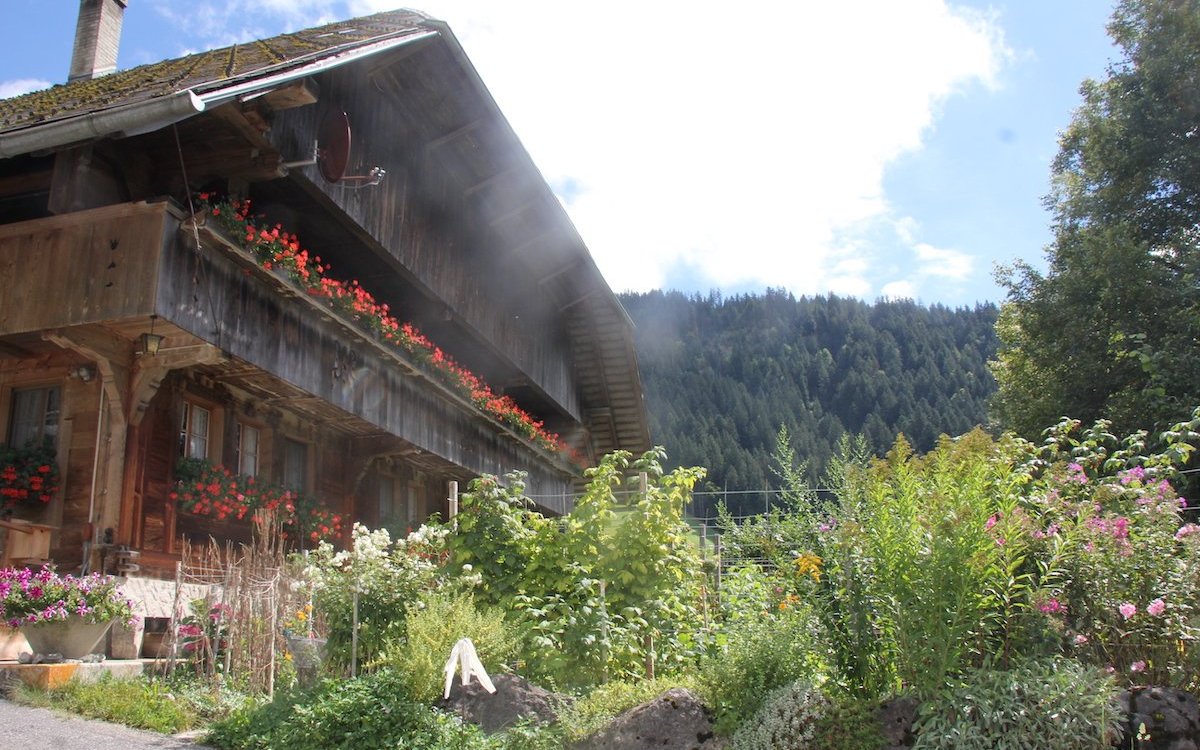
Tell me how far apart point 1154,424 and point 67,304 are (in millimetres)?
19297

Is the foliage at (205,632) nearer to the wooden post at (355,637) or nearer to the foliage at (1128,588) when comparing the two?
the wooden post at (355,637)

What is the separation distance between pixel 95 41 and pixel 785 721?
14.3 meters

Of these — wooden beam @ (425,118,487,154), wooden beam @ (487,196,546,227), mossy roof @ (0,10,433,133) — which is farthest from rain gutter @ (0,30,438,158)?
wooden beam @ (487,196,546,227)

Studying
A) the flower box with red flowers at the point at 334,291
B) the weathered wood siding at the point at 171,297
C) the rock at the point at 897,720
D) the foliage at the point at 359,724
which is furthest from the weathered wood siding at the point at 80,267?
the rock at the point at 897,720

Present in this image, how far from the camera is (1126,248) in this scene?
20750mm

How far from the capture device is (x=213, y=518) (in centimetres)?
1159

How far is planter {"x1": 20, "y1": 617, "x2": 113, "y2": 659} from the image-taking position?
860 centimetres

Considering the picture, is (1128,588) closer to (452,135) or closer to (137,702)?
(137,702)

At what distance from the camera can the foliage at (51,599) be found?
328 inches

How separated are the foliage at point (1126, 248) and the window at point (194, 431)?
17514 mm

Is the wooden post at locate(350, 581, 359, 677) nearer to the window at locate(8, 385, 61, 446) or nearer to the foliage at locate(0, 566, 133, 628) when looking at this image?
the foliage at locate(0, 566, 133, 628)

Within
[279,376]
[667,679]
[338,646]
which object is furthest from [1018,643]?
[279,376]

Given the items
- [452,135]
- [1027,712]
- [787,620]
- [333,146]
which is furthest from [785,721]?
[452,135]

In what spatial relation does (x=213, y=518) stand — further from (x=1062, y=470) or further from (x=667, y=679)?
(x=1062, y=470)
